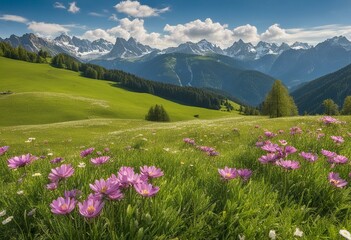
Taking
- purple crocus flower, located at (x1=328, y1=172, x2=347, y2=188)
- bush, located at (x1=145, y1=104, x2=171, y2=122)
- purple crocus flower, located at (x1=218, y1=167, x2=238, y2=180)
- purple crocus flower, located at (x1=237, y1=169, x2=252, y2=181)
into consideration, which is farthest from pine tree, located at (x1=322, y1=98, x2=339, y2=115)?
purple crocus flower, located at (x1=218, y1=167, x2=238, y2=180)

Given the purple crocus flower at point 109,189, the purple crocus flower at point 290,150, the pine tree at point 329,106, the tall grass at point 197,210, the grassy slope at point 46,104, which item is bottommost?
the grassy slope at point 46,104

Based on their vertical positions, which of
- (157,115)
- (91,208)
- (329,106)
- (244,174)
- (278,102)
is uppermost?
(91,208)

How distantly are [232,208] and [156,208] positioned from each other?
89 centimetres

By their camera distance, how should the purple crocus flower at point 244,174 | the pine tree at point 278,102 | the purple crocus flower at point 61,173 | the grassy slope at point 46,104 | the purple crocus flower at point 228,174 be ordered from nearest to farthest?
the purple crocus flower at point 61,173 → the purple crocus flower at point 228,174 → the purple crocus flower at point 244,174 → the grassy slope at point 46,104 → the pine tree at point 278,102

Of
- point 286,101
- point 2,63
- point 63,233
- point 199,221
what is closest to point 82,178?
point 63,233

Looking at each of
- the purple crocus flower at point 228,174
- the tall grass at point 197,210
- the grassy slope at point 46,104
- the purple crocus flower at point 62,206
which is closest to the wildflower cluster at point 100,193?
the purple crocus flower at point 62,206

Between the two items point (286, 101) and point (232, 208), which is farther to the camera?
point (286, 101)

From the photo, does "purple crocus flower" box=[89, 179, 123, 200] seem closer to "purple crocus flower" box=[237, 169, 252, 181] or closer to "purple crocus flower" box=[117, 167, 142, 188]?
"purple crocus flower" box=[117, 167, 142, 188]

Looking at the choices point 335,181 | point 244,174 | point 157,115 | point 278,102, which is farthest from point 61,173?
point 157,115

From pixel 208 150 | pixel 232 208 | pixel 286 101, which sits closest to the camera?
pixel 232 208

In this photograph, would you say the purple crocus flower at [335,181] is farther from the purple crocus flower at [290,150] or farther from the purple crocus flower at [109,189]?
the purple crocus flower at [109,189]

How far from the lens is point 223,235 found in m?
2.87

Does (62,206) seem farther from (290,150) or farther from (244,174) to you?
(290,150)

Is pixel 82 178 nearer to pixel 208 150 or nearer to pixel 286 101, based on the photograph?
pixel 208 150
